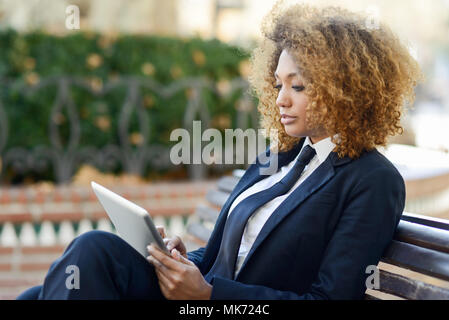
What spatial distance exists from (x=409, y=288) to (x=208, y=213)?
1.62 m

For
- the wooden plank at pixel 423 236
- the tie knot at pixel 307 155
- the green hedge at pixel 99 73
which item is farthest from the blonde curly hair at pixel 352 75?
the green hedge at pixel 99 73

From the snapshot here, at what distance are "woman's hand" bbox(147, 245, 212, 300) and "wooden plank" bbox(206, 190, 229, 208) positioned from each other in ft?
4.11

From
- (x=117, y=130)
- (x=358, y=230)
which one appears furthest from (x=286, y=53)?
(x=117, y=130)

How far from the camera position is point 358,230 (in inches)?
69.1

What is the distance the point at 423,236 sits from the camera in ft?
6.00

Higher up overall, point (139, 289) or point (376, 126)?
point (376, 126)

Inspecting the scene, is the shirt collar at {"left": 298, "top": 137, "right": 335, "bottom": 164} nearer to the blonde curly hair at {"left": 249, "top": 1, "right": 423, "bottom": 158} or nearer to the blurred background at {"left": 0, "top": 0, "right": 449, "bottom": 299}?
the blonde curly hair at {"left": 249, "top": 1, "right": 423, "bottom": 158}

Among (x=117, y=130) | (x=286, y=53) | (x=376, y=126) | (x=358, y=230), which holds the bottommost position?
(x=117, y=130)

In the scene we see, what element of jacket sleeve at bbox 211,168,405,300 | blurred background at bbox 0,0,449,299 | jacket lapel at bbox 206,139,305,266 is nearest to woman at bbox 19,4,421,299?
jacket sleeve at bbox 211,168,405,300

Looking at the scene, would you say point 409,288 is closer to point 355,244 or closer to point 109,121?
point 355,244

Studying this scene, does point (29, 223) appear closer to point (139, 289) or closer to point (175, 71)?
point (175, 71)

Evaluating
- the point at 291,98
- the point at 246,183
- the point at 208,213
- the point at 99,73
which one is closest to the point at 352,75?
the point at 291,98
